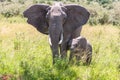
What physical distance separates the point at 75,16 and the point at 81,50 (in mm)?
747

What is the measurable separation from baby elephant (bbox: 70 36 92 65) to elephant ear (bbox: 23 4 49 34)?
644 millimetres

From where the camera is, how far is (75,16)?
7.68 m

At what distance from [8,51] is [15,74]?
1.33m

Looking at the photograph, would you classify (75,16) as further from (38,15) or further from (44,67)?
(44,67)

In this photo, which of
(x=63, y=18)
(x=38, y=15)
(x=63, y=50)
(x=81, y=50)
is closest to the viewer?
(x=63, y=18)

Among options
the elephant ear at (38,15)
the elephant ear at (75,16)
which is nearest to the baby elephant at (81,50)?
the elephant ear at (75,16)

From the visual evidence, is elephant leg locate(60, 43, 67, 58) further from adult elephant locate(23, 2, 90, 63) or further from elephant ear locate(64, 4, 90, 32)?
elephant ear locate(64, 4, 90, 32)

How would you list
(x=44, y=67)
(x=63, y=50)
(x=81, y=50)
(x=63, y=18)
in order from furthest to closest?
1. (x=63, y=50)
2. (x=81, y=50)
3. (x=63, y=18)
4. (x=44, y=67)

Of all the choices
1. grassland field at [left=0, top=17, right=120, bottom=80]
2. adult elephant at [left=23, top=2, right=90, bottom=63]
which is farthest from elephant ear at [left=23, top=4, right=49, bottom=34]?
grassland field at [left=0, top=17, right=120, bottom=80]

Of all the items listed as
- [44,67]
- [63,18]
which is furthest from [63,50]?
[44,67]

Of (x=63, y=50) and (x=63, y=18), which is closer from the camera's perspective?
(x=63, y=18)

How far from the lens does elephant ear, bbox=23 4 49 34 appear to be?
7.55 metres

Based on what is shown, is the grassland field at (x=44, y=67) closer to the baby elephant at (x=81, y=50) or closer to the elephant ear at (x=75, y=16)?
the baby elephant at (x=81, y=50)

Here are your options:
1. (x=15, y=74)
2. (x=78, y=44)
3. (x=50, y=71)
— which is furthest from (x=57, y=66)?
(x=78, y=44)
